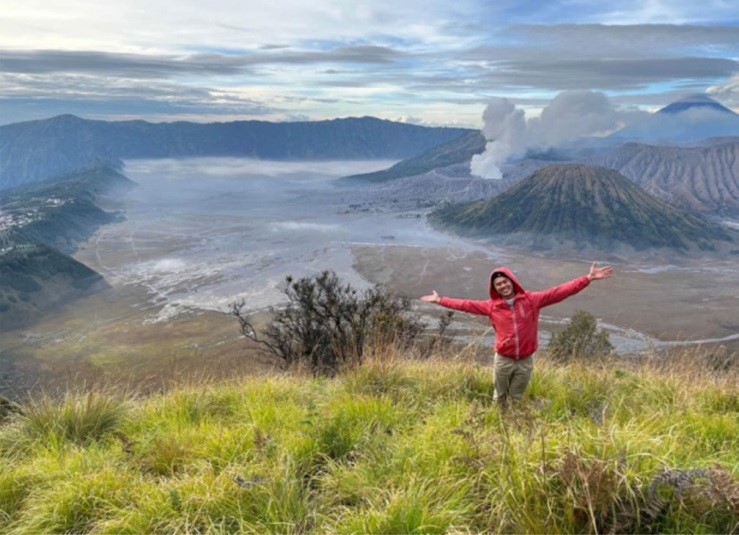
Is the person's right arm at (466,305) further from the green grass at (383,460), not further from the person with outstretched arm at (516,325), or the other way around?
the green grass at (383,460)

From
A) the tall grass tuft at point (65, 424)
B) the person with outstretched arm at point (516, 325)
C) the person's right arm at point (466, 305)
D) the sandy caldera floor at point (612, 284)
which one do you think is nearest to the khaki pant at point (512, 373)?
the person with outstretched arm at point (516, 325)

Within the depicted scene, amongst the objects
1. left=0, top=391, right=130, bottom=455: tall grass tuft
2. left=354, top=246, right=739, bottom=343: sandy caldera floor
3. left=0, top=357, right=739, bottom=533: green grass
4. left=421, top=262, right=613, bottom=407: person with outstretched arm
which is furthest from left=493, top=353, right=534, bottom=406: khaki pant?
left=354, top=246, right=739, bottom=343: sandy caldera floor

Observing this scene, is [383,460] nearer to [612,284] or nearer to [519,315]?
[519,315]

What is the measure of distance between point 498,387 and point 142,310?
94.5 metres

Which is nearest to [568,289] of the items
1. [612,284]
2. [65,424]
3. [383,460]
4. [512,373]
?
[512,373]

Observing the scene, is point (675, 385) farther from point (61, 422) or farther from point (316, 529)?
point (61, 422)

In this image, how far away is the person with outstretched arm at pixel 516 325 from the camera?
17.8 ft

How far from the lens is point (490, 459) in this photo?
3.38 m

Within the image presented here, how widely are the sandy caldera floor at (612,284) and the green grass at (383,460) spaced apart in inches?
2445

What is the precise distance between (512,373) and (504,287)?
0.81 metres

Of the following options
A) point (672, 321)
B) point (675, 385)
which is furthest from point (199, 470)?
point (672, 321)

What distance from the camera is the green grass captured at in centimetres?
299

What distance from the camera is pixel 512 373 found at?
5480 millimetres

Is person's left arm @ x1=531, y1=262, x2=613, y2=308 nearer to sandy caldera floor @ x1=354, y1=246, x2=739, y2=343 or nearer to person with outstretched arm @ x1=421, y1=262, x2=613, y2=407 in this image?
person with outstretched arm @ x1=421, y1=262, x2=613, y2=407
